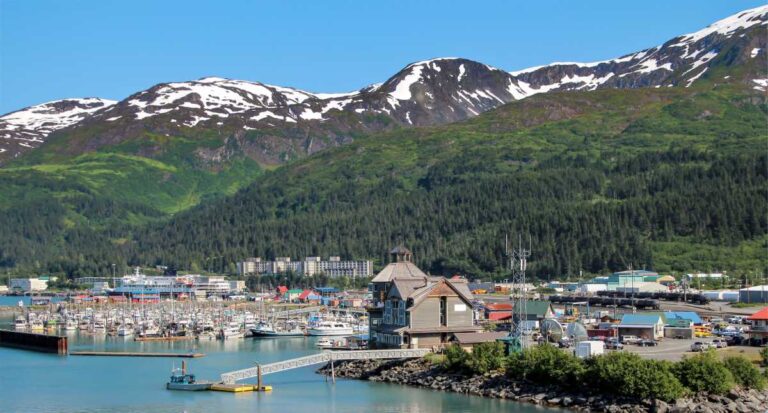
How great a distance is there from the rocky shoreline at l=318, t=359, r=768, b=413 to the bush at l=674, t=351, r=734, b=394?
0.38 metres

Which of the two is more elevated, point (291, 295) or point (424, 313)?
point (291, 295)

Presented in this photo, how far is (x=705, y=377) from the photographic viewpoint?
45.4 m

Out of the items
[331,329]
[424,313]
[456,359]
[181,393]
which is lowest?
[181,393]

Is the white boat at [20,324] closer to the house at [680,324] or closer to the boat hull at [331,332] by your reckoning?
the boat hull at [331,332]

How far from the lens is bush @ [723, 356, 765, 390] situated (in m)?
46.8

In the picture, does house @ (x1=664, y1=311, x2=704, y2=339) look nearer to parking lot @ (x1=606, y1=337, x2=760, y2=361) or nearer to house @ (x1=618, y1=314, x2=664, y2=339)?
house @ (x1=618, y1=314, x2=664, y2=339)

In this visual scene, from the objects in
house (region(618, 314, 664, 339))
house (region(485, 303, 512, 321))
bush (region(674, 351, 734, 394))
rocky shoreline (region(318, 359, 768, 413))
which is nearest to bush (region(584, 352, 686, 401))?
rocky shoreline (region(318, 359, 768, 413))

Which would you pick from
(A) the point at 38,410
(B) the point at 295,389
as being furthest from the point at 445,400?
(A) the point at 38,410

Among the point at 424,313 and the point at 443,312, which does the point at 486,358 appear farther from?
the point at 443,312

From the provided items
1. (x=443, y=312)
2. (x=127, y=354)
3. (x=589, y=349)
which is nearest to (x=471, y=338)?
(x=443, y=312)

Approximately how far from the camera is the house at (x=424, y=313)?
6119 cm

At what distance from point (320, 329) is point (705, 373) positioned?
180 feet

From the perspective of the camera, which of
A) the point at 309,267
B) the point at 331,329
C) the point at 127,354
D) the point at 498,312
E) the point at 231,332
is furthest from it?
the point at 309,267

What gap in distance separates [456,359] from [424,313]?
6680mm
